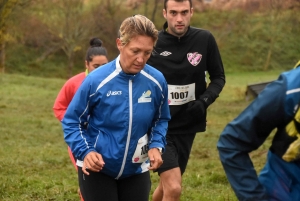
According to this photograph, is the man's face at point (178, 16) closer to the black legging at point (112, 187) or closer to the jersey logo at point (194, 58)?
the jersey logo at point (194, 58)

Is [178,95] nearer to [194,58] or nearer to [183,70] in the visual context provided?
[183,70]

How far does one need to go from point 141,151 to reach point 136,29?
892 mm

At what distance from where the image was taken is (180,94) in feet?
19.5

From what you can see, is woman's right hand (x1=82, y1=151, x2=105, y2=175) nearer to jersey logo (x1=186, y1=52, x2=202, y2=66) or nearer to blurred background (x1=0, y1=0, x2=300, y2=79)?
jersey logo (x1=186, y1=52, x2=202, y2=66)

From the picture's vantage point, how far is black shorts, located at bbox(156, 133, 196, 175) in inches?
227

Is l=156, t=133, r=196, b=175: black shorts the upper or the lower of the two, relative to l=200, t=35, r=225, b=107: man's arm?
lower

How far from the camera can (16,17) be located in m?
38.3

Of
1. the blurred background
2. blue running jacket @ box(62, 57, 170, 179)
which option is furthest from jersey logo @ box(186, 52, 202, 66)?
the blurred background

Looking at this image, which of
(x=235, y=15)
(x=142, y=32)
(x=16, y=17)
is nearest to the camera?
(x=142, y=32)

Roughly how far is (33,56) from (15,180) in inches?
1704

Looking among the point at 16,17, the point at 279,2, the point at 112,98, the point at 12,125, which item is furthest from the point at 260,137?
the point at 16,17

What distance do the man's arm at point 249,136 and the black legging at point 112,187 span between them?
170 centimetres

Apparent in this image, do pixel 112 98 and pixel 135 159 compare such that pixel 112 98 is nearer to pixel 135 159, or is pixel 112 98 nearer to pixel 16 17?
pixel 135 159

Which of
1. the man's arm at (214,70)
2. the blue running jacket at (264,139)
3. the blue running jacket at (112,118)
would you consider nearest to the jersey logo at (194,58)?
the man's arm at (214,70)
